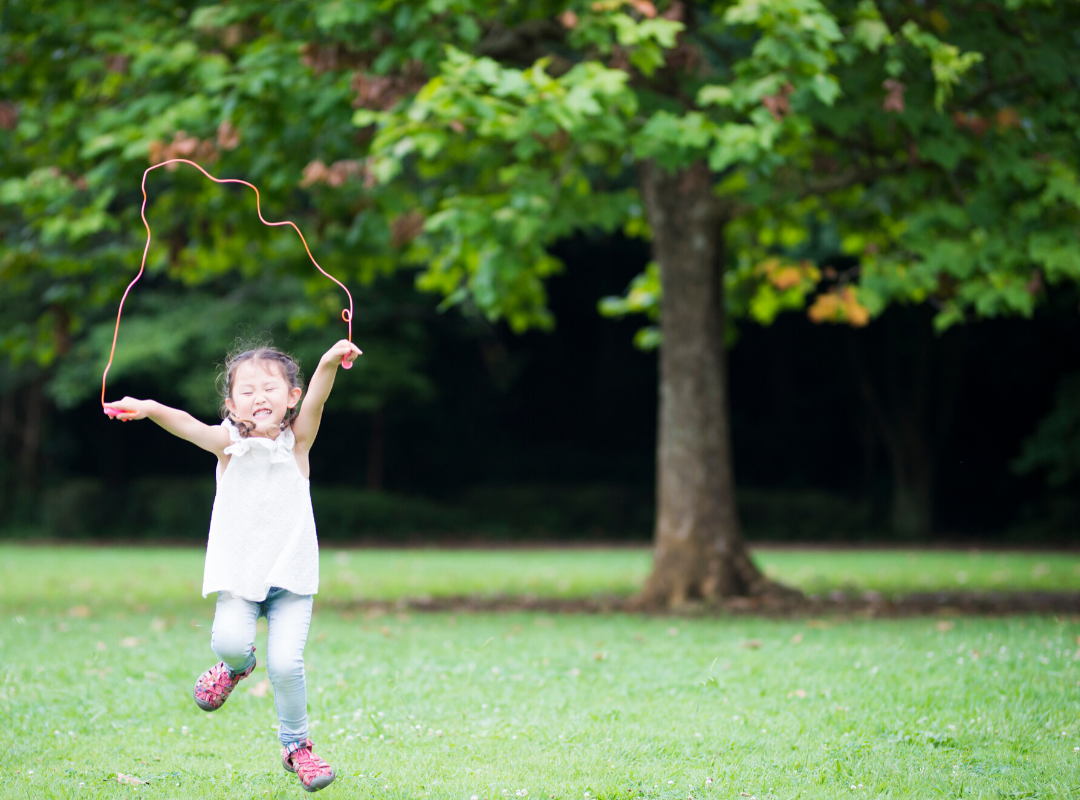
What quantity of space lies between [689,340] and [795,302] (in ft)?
8.92

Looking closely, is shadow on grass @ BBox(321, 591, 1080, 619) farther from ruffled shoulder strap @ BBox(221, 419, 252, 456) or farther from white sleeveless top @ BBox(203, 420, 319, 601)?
ruffled shoulder strap @ BBox(221, 419, 252, 456)

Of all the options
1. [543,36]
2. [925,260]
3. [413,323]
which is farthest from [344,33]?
[413,323]

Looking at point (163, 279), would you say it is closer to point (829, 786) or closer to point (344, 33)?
point (344, 33)

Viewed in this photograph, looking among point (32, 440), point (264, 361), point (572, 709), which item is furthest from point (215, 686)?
point (32, 440)

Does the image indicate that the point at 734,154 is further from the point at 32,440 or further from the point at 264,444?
the point at 32,440

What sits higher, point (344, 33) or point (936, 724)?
point (344, 33)

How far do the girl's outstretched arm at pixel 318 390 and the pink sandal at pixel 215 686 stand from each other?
89cm

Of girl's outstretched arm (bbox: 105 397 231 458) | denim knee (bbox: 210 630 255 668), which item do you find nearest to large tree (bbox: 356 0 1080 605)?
girl's outstretched arm (bbox: 105 397 231 458)

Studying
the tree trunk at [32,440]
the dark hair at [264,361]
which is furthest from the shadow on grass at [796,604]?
the tree trunk at [32,440]

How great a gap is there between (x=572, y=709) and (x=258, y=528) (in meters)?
2.21

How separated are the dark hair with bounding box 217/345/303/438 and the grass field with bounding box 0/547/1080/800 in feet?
4.46

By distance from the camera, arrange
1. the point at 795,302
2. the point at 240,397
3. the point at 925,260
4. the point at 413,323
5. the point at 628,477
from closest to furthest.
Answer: the point at 240,397 < the point at 925,260 < the point at 795,302 < the point at 413,323 < the point at 628,477

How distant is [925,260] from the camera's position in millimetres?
8430

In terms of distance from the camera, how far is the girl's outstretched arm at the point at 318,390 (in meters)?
3.88
